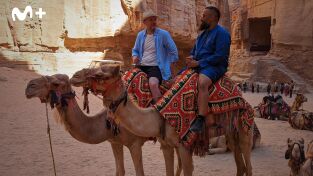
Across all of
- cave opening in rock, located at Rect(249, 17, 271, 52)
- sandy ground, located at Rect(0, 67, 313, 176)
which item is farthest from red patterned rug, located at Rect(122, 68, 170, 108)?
cave opening in rock, located at Rect(249, 17, 271, 52)

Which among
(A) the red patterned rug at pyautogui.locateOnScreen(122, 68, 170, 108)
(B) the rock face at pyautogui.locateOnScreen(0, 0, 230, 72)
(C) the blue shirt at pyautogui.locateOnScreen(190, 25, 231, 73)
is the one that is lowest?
(A) the red patterned rug at pyautogui.locateOnScreen(122, 68, 170, 108)

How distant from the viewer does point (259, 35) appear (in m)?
29.4

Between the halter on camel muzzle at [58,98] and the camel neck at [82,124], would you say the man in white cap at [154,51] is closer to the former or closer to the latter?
the camel neck at [82,124]

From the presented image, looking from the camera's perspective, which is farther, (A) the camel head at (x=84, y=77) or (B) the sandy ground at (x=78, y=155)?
(B) the sandy ground at (x=78, y=155)

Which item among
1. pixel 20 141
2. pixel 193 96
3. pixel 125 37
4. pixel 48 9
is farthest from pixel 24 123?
pixel 125 37

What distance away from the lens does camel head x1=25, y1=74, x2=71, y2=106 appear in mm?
3371

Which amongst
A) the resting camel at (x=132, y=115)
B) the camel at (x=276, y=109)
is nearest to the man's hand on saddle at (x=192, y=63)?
the resting camel at (x=132, y=115)

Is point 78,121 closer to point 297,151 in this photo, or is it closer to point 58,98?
point 58,98

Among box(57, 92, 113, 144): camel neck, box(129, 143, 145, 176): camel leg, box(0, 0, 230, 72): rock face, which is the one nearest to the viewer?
box(57, 92, 113, 144): camel neck

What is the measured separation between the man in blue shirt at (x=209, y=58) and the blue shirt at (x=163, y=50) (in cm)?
73

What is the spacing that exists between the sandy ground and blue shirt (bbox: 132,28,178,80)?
6.23 feet

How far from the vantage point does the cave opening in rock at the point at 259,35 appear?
28.6 m

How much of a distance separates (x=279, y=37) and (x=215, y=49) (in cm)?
2249

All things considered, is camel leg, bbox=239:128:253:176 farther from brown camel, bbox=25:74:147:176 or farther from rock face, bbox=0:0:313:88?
rock face, bbox=0:0:313:88
